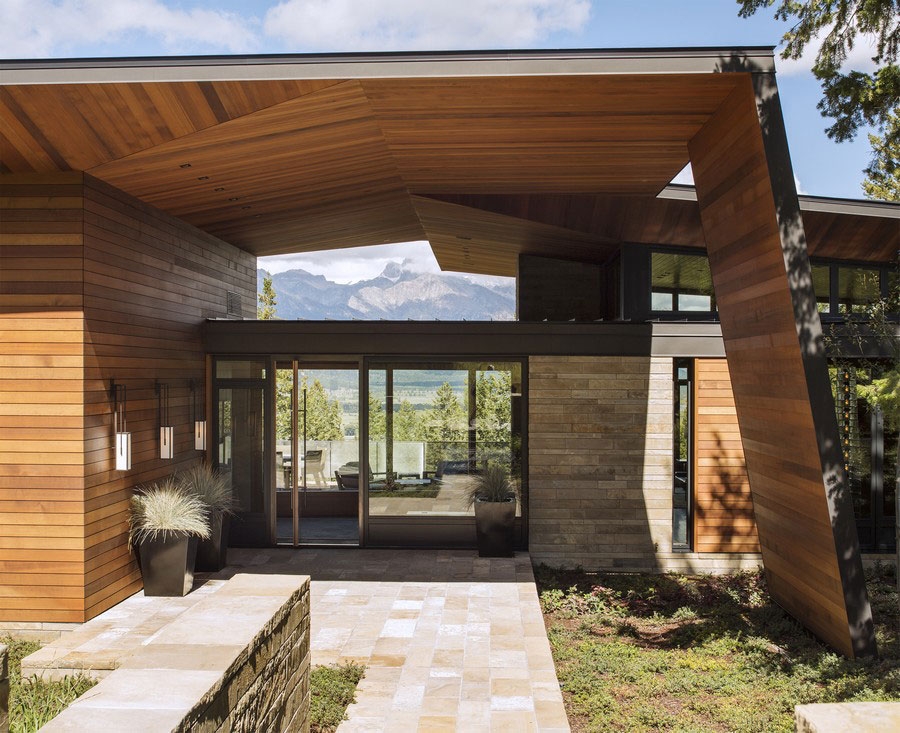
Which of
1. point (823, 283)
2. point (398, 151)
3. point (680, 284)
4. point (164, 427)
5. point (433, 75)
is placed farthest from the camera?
point (823, 283)

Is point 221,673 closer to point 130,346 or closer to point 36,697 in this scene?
point 36,697

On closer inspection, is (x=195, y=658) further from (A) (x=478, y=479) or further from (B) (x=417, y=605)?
(A) (x=478, y=479)

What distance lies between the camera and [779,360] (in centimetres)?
572

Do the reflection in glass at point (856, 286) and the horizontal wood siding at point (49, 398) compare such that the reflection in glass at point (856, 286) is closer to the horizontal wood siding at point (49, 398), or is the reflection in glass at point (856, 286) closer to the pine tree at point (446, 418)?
the pine tree at point (446, 418)

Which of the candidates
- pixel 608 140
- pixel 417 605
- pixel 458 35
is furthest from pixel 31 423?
pixel 458 35

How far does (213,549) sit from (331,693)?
360 centimetres

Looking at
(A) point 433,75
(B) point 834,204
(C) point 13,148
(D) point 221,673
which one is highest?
(A) point 433,75

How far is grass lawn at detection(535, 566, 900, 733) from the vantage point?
4.79 metres

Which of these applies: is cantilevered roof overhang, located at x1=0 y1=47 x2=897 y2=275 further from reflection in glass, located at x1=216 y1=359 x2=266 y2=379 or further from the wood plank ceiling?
reflection in glass, located at x1=216 y1=359 x2=266 y2=379

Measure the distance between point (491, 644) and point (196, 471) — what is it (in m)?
4.01

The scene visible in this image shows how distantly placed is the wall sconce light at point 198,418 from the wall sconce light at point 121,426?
1.40 metres

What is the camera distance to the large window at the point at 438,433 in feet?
29.5

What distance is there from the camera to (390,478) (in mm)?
9047

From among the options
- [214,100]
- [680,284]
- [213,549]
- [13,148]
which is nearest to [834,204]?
[680,284]
